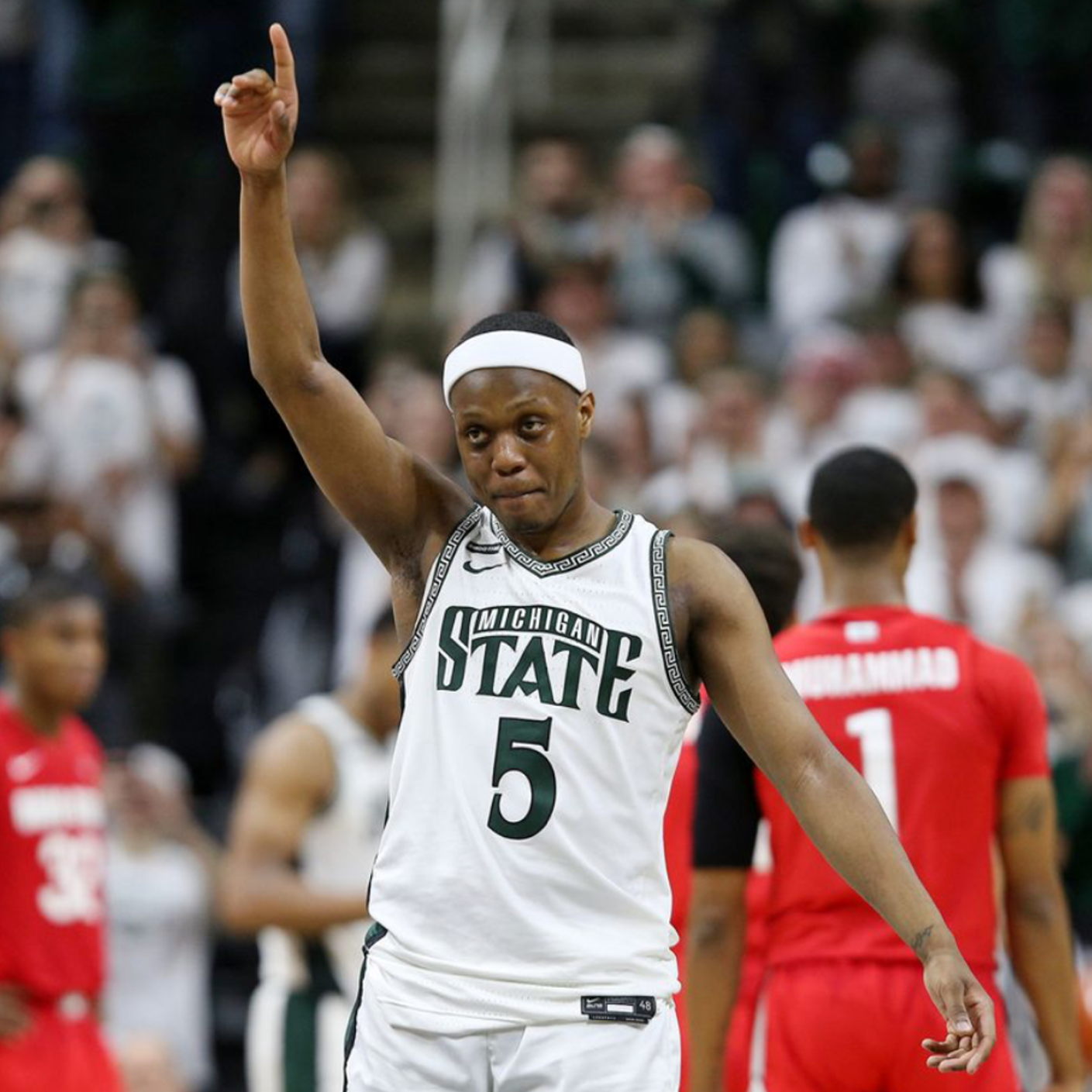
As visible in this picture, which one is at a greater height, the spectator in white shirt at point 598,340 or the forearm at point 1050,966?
the spectator in white shirt at point 598,340

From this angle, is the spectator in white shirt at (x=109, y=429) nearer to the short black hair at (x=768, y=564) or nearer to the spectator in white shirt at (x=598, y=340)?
the spectator in white shirt at (x=598, y=340)

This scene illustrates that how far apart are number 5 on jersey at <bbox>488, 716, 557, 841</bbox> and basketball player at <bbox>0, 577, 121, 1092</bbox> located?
4.25 metres

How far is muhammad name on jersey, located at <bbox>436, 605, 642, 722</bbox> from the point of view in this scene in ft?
15.7

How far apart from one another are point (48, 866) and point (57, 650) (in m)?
0.83

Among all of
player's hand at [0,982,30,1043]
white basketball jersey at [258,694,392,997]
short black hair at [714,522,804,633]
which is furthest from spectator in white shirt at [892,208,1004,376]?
short black hair at [714,522,804,633]

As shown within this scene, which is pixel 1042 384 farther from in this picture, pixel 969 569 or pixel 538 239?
pixel 538 239

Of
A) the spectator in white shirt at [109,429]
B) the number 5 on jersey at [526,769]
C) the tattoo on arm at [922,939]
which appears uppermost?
the spectator in white shirt at [109,429]

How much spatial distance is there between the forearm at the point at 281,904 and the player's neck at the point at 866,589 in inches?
90.7

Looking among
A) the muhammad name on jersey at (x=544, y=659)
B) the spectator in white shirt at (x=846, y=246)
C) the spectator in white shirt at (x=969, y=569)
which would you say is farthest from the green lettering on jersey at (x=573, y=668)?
the spectator in white shirt at (x=846, y=246)

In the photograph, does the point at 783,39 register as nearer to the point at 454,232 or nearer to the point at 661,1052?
the point at 454,232

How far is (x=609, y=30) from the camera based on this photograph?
60.9 feet

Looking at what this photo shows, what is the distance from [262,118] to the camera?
15.9ft

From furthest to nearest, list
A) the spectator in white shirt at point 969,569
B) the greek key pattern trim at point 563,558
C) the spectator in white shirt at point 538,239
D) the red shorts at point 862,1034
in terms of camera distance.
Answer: the spectator in white shirt at point 538,239 < the spectator in white shirt at point 969,569 < the red shorts at point 862,1034 < the greek key pattern trim at point 563,558

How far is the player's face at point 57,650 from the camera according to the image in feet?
29.2
